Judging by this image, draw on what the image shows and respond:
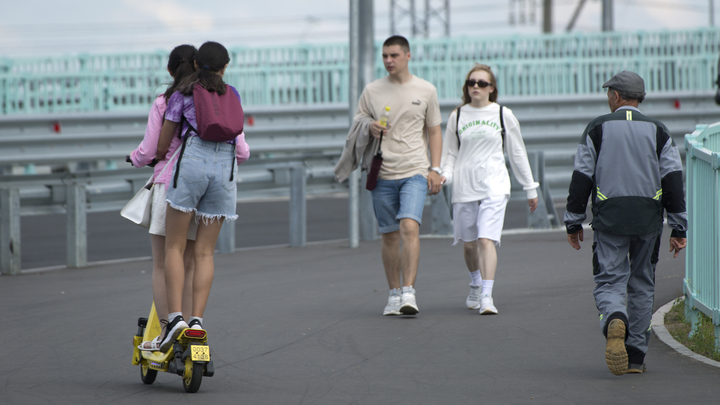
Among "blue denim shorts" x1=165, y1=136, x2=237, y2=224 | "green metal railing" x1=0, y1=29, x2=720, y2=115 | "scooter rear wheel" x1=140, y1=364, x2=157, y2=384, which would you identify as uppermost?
"green metal railing" x1=0, y1=29, x2=720, y2=115

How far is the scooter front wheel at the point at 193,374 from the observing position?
4715 mm

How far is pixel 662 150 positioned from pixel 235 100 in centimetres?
234

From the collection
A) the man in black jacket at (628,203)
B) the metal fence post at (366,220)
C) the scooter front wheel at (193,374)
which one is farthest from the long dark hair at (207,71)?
the metal fence post at (366,220)

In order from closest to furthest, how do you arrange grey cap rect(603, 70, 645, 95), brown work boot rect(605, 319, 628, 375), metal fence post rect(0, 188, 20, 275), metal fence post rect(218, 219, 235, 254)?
brown work boot rect(605, 319, 628, 375) → grey cap rect(603, 70, 645, 95) → metal fence post rect(0, 188, 20, 275) → metal fence post rect(218, 219, 235, 254)

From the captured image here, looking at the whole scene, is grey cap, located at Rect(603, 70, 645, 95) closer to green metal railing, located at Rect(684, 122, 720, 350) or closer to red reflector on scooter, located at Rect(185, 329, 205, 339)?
green metal railing, located at Rect(684, 122, 720, 350)

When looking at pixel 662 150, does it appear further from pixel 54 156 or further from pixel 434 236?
pixel 54 156

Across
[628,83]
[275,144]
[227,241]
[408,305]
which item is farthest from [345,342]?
[275,144]

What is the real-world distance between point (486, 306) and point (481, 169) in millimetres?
1069

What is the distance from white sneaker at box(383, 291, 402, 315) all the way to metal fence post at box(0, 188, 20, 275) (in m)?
4.75

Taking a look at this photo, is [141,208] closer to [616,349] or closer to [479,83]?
[616,349]

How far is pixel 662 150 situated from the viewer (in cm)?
502

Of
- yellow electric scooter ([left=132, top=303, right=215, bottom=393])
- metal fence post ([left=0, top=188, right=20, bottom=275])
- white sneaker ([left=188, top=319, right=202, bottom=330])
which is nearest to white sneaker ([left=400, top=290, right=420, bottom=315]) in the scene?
white sneaker ([left=188, top=319, right=202, bottom=330])

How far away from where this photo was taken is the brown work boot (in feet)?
15.6

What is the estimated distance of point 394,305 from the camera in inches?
277
